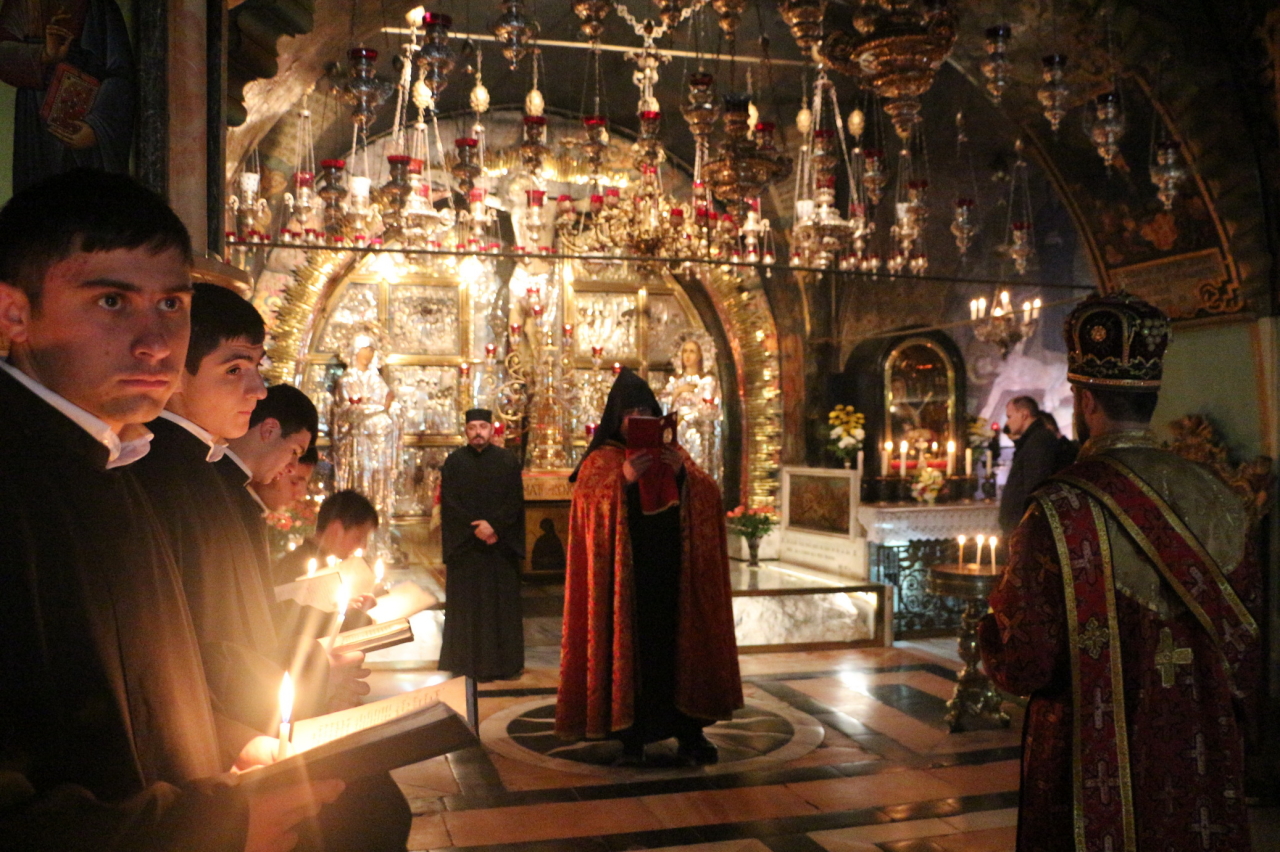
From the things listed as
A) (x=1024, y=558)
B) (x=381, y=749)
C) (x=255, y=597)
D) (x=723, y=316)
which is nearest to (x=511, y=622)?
(x=1024, y=558)

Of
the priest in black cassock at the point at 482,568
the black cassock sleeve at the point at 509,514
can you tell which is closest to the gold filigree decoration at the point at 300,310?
the priest in black cassock at the point at 482,568

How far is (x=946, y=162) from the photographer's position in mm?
12422

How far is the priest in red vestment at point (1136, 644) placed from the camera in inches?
107

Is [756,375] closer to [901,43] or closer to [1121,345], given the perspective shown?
[901,43]

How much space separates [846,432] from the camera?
489 inches

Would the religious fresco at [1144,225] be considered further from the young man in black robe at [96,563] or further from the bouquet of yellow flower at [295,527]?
the bouquet of yellow flower at [295,527]

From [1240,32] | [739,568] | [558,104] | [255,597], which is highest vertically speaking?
[558,104]

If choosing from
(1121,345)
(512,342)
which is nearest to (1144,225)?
(1121,345)

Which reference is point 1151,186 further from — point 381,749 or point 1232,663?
point 381,749

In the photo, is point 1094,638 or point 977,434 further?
point 977,434

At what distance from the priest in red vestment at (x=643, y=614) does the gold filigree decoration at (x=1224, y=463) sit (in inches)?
105

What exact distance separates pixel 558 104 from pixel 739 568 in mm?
6183

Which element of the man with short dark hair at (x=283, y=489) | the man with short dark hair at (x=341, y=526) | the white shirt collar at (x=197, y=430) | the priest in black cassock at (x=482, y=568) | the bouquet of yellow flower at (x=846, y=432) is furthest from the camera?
the bouquet of yellow flower at (x=846, y=432)

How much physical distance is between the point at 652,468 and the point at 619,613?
0.81 meters
